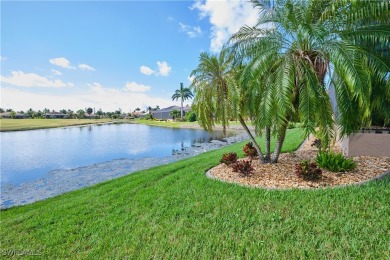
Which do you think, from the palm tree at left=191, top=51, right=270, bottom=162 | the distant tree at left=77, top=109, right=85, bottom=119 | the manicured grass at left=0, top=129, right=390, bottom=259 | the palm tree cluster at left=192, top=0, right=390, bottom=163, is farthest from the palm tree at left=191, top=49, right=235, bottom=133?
the distant tree at left=77, top=109, right=85, bottom=119

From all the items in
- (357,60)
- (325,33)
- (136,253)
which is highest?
(325,33)

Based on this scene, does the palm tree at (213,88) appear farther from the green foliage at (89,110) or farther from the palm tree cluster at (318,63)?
the green foliage at (89,110)

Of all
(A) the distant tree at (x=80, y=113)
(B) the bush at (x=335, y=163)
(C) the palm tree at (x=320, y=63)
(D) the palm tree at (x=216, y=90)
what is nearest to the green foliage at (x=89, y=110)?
(A) the distant tree at (x=80, y=113)

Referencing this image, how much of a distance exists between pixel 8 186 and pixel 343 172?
48.4 feet

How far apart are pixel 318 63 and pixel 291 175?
11.1 feet

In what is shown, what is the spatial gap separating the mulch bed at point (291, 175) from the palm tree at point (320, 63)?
1.19 m

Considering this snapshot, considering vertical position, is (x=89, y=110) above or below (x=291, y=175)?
above

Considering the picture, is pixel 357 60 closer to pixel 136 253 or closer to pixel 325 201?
pixel 325 201

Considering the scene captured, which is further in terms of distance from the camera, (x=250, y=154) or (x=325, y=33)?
(x=250, y=154)

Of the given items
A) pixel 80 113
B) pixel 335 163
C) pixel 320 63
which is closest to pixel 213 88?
pixel 320 63

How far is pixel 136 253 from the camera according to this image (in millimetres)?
4270

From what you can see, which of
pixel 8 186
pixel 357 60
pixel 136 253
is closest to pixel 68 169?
pixel 8 186

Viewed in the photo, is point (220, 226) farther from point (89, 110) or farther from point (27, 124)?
point (89, 110)

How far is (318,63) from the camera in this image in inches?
268
